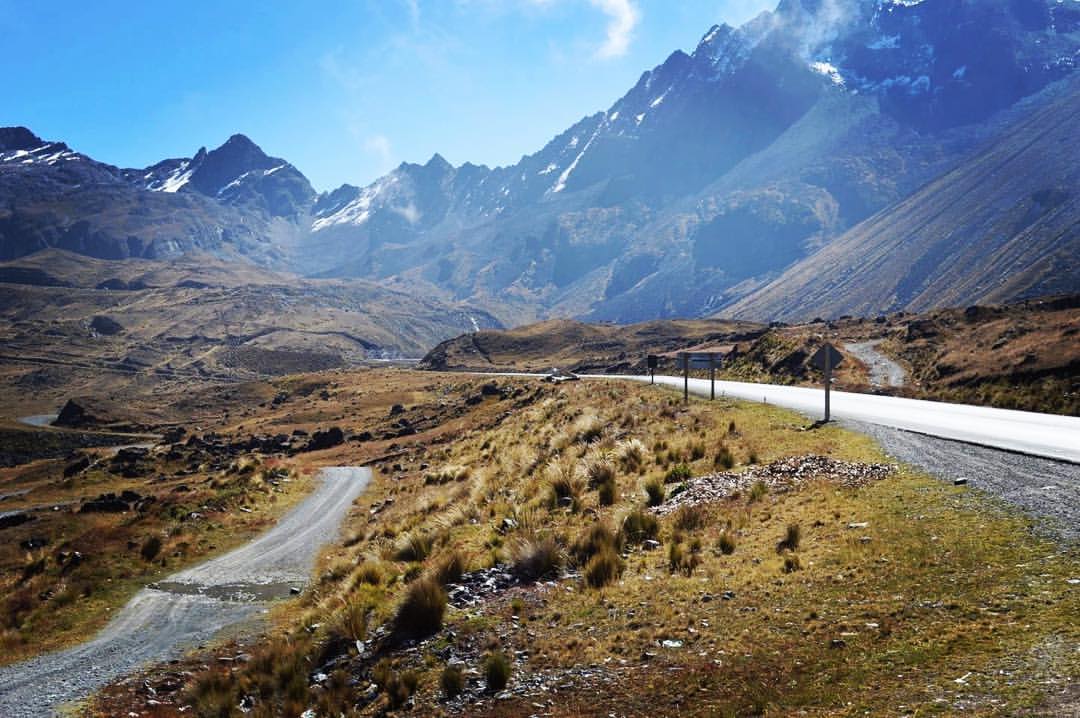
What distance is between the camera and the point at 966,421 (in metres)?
22.3

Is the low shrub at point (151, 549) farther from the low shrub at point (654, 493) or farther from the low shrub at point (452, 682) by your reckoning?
the low shrub at point (452, 682)

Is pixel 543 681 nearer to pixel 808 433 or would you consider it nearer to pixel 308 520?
pixel 808 433

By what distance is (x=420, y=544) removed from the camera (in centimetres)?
1705

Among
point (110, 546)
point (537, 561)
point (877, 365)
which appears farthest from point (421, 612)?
point (877, 365)

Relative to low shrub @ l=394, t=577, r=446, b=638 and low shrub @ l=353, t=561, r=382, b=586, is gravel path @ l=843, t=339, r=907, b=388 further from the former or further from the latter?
low shrub @ l=394, t=577, r=446, b=638

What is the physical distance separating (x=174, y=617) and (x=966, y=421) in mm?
25760

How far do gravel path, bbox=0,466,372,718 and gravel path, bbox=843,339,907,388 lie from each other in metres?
37.2

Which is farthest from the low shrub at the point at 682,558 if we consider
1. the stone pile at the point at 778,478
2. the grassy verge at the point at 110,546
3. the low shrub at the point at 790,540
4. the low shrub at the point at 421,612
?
the grassy verge at the point at 110,546

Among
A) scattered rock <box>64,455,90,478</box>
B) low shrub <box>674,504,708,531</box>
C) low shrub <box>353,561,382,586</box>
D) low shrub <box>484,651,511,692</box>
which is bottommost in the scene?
scattered rock <box>64,455,90,478</box>

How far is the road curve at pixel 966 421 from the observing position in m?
16.4

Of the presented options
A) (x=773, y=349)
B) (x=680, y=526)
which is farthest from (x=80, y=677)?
(x=773, y=349)

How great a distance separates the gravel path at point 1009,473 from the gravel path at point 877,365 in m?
28.8

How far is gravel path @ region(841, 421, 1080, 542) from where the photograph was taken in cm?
1063

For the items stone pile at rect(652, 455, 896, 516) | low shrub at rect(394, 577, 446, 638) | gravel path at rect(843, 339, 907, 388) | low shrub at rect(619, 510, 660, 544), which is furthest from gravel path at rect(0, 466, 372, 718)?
gravel path at rect(843, 339, 907, 388)
